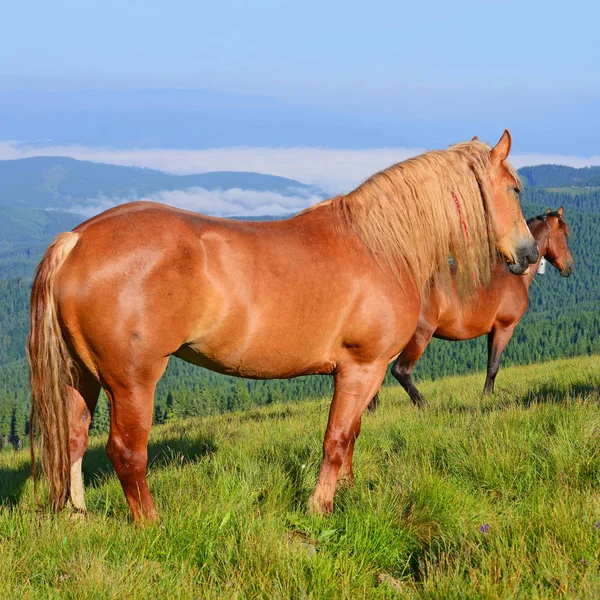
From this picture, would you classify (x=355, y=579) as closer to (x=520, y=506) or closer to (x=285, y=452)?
(x=520, y=506)

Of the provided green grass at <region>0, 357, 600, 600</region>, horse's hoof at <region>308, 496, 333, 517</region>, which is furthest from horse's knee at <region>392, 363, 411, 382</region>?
horse's hoof at <region>308, 496, 333, 517</region>

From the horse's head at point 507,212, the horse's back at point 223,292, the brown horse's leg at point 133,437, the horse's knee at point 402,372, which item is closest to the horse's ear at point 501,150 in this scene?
the horse's head at point 507,212

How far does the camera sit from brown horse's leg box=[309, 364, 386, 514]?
4.58 metres

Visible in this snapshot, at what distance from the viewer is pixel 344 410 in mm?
4645

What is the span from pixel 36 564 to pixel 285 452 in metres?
2.79

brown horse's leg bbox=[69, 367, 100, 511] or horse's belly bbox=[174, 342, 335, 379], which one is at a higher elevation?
horse's belly bbox=[174, 342, 335, 379]

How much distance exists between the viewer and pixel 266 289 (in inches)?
166

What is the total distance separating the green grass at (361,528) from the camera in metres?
3.11

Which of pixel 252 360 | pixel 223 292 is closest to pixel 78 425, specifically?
pixel 252 360

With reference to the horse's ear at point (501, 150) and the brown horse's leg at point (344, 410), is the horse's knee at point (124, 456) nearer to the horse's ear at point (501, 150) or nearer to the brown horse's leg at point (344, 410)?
the brown horse's leg at point (344, 410)

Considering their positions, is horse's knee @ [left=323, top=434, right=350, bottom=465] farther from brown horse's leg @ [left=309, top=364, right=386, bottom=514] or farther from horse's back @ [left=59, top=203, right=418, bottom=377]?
horse's back @ [left=59, top=203, right=418, bottom=377]

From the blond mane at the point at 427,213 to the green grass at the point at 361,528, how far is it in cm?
148

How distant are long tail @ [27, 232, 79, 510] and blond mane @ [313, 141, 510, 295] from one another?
201cm

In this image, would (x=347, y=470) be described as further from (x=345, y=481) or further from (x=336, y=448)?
(x=336, y=448)
